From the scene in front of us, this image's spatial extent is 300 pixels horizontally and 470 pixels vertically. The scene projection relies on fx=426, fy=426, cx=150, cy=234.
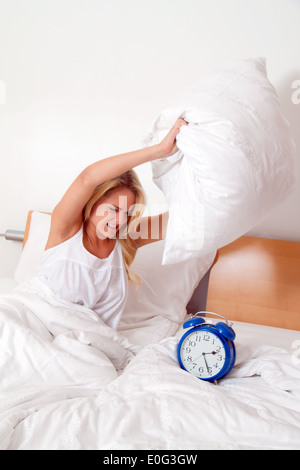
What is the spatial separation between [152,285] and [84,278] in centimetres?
47

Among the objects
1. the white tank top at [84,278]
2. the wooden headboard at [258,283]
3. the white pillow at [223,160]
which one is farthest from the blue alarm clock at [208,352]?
the wooden headboard at [258,283]

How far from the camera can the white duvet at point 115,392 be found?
749mm

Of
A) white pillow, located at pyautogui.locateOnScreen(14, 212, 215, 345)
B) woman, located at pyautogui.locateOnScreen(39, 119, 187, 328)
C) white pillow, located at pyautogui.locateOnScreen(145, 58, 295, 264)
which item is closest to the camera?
white pillow, located at pyautogui.locateOnScreen(145, 58, 295, 264)

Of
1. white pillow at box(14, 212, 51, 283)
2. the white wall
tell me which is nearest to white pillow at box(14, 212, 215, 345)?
A: white pillow at box(14, 212, 51, 283)

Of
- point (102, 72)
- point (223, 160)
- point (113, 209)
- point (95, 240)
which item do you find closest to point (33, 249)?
point (95, 240)

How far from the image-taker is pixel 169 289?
5.72 feet

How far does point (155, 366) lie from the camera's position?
3.45 ft

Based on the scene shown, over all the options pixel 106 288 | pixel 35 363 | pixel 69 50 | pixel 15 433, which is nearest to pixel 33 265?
pixel 106 288

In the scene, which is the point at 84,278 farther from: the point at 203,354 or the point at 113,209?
the point at 203,354

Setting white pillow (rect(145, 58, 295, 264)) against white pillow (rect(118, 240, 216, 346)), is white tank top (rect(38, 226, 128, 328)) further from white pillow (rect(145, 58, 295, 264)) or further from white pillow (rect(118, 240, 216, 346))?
white pillow (rect(145, 58, 295, 264))

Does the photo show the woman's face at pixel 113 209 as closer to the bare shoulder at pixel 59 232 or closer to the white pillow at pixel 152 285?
the bare shoulder at pixel 59 232

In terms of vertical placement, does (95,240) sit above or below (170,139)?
below

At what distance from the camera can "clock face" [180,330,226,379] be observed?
1.12 m

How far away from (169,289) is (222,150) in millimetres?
796
